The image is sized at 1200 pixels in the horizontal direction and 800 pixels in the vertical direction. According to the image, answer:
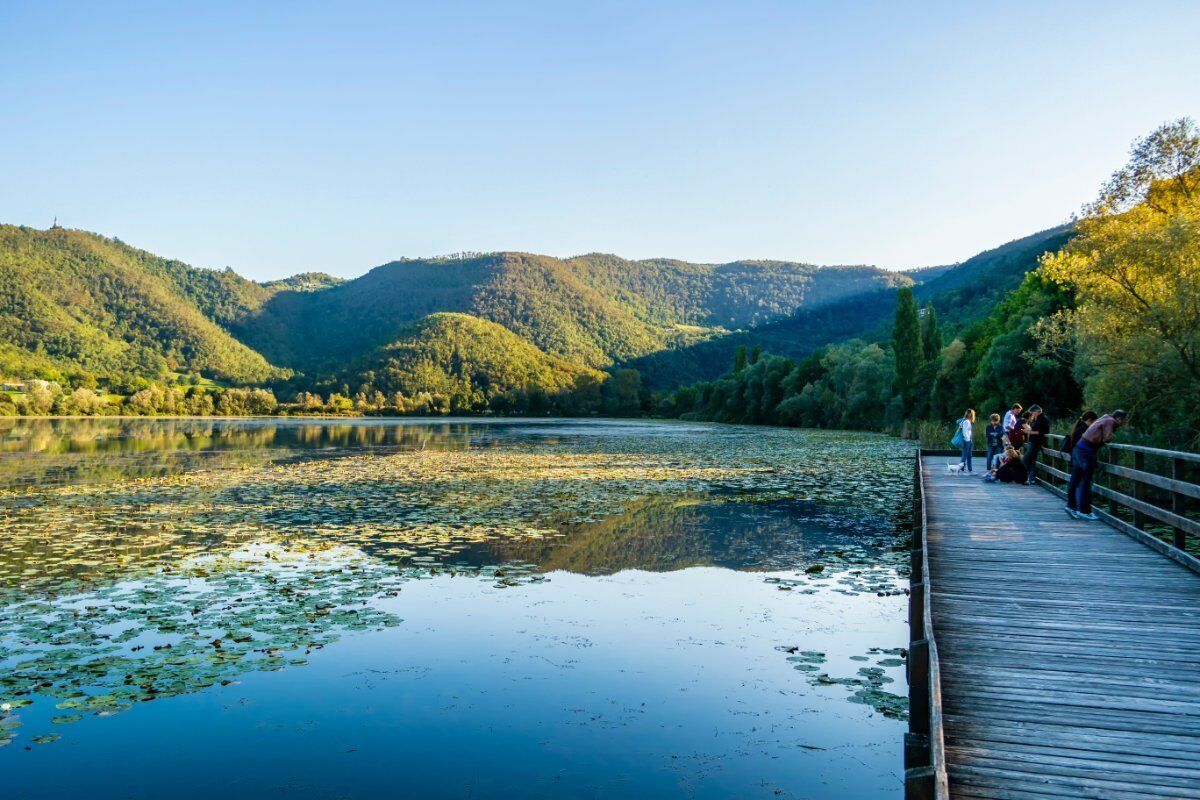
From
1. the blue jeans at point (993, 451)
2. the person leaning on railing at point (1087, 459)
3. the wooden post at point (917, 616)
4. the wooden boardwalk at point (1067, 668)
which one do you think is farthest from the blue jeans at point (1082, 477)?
the blue jeans at point (993, 451)

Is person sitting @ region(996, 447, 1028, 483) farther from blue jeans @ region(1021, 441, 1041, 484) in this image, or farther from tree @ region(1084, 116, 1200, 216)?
tree @ region(1084, 116, 1200, 216)

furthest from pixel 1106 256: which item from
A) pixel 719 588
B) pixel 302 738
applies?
pixel 302 738

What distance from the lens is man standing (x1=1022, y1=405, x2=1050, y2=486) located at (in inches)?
773

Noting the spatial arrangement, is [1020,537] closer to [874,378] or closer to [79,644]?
[79,644]

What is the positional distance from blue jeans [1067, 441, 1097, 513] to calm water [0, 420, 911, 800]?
3.22 m

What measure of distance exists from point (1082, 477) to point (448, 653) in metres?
11.2

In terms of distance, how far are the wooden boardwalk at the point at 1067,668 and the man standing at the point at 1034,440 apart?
865 centimetres

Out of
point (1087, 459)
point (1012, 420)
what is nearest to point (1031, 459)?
point (1012, 420)

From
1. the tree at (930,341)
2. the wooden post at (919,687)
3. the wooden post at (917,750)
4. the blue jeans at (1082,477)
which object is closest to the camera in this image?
the wooden post at (917,750)

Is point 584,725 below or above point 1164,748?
below

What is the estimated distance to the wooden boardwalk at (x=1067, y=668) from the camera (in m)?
4.50

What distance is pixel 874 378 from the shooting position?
75.1 meters

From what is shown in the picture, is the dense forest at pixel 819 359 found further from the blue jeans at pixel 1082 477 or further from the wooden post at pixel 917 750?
the wooden post at pixel 917 750

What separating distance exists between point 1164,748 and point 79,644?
32.6ft
